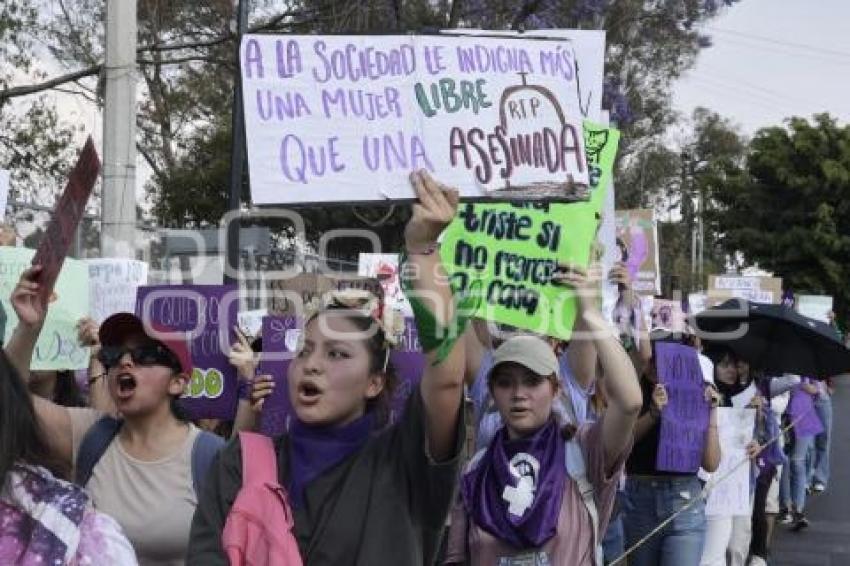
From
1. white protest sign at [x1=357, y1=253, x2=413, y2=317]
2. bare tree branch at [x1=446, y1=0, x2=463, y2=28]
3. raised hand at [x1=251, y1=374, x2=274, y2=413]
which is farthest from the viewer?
bare tree branch at [x1=446, y1=0, x2=463, y2=28]

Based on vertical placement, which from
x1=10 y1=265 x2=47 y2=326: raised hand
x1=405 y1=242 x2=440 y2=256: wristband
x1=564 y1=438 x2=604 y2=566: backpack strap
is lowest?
x1=564 y1=438 x2=604 y2=566: backpack strap

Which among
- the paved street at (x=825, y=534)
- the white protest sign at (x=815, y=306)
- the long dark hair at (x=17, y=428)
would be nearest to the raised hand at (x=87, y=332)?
the long dark hair at (x=17, y=428)

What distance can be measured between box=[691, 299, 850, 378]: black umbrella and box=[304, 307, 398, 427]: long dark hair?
4859mm

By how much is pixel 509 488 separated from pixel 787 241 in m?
41.2

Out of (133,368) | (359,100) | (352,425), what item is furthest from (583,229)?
(352,425)

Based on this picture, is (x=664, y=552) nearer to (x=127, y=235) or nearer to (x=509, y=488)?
(x=509, y=488)

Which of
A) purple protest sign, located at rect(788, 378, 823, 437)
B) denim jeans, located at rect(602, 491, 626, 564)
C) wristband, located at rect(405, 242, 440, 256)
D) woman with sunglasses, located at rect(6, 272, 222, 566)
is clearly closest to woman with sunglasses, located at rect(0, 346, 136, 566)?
wristband, located at rect(405, 242, 440, 256)

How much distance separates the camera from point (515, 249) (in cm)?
477

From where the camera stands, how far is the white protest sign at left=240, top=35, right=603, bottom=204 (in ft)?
11.7

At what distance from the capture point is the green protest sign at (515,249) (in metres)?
4.65

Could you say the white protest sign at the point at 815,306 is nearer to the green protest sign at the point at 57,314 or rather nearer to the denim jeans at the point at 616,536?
the denim jeans at the point at 616,536

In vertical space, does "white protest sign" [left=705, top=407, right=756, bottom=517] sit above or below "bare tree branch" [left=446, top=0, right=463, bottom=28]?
below

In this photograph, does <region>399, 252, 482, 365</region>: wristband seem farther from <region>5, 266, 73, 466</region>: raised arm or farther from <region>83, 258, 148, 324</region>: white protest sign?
<region>83, 258, 148, 324</region>: white protest sign

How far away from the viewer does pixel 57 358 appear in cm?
468
